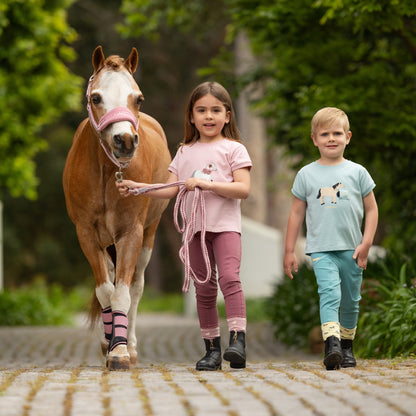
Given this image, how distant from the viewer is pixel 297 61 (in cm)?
1052

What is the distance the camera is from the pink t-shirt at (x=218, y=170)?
18.7 feet

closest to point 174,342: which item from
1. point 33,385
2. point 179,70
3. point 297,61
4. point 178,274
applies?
point 297,61

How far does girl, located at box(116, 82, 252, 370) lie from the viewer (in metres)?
5.62

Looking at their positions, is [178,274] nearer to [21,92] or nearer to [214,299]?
[21,92]

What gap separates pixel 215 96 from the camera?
5.84 meters

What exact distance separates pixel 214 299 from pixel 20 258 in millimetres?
27955

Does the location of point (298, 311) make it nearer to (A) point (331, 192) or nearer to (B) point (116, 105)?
(A) point (331, 192)

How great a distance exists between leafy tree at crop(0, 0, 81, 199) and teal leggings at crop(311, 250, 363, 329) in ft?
26.2

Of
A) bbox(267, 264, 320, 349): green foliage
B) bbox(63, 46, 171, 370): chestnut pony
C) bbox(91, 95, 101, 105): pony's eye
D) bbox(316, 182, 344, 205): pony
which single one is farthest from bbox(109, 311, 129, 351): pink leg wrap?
bbox(267, 264, 320, 349): green foliage

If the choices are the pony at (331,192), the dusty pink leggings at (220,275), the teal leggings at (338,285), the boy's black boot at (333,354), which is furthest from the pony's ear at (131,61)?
the boy's black boot at (333,354)

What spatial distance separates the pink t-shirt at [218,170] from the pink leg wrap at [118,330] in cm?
94

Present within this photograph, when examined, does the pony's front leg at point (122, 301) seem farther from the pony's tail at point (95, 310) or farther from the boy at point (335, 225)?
the pony's tail at point (95, 310)

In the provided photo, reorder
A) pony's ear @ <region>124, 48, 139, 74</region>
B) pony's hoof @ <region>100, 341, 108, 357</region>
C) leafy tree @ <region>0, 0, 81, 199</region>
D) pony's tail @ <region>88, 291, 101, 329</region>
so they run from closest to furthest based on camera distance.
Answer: pony's ear @ <region>124, 48, 139, 74</region> < pony's hoof @ <region>100, 341, 108, 357</region> < pony's tail @ <region>88, 291, 101, 329</region> < leafy tree @ <region>0, 0, 81, 199</region>

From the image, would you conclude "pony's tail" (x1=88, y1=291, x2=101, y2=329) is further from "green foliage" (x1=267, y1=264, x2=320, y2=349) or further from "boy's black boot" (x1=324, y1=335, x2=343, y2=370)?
"green foliage" (x1=267, y1=264, x2=320, y2=349)
